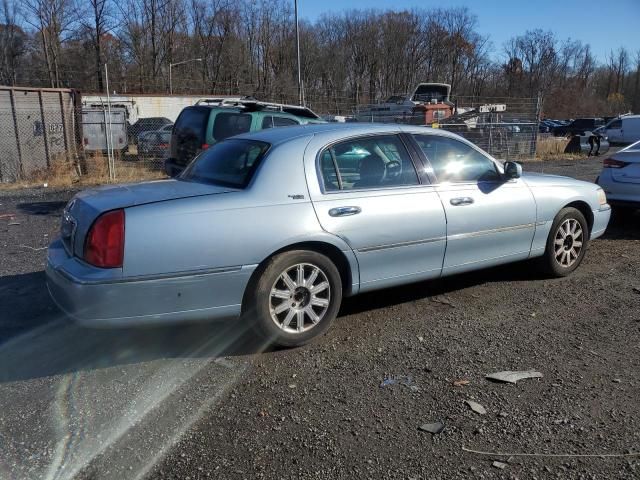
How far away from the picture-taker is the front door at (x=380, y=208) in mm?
4062

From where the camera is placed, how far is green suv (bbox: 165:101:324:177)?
8.53m

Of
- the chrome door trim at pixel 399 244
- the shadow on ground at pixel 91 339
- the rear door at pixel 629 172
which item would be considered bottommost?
the shadow on ground at pixel 91 339

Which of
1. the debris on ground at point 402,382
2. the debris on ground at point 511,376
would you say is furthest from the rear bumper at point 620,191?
the debris on ground at point 402,382

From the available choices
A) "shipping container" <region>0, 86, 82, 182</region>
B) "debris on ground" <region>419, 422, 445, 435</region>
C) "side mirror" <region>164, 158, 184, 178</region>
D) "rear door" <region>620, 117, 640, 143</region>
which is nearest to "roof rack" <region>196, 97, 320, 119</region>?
"side mirror" <region>164, 158, 184, 178</region>

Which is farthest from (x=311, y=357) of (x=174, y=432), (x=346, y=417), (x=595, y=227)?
(x=595, y=227)

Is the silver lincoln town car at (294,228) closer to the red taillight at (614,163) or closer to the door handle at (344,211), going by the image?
the door handle at (344,211)

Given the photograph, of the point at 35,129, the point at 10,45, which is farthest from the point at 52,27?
the point at 35,129

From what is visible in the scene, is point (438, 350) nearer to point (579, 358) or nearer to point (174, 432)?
point (579, 358)

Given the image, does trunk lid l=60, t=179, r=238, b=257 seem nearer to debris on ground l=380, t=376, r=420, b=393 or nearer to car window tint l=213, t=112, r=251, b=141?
debris on ground l=380, t=376, r=420, b=393

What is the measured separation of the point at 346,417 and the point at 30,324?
2.77 m

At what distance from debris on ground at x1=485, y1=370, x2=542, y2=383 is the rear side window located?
20.4ft

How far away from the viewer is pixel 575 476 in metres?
2.55

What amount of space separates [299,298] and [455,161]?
1.92 metres

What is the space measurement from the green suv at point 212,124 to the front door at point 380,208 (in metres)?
4.58
